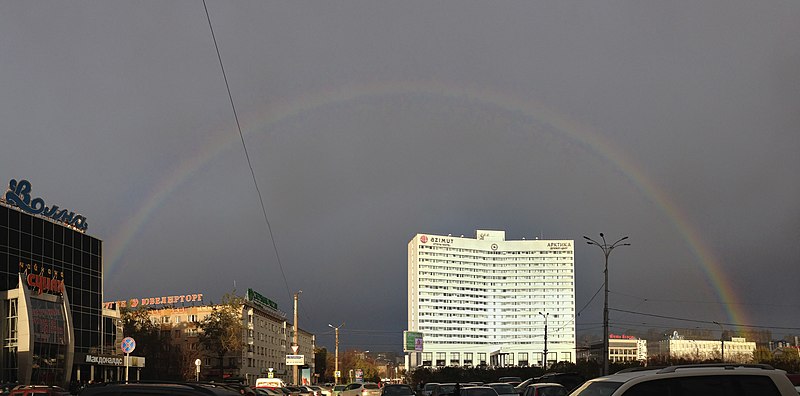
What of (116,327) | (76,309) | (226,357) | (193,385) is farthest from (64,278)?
(193,385)

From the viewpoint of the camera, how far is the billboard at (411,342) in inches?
7653

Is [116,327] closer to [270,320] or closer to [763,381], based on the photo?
[270,320]

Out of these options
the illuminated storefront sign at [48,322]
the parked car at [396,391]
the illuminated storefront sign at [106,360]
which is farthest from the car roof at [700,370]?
the illuminated storefront sign at [106,360]

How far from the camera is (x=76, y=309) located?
237ft

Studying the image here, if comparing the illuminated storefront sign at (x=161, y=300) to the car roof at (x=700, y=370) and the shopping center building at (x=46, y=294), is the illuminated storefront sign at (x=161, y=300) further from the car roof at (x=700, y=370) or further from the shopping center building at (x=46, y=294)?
the car roof at (x=700, y=370)

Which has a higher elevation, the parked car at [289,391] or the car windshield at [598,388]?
the car windshield at [598,388]

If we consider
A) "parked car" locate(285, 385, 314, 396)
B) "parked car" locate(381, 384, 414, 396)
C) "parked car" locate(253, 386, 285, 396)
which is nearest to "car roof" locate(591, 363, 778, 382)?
"parked car" locate(381, 384, 414, 396)

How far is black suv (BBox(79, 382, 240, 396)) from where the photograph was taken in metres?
8.16

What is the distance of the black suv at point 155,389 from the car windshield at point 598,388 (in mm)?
3955

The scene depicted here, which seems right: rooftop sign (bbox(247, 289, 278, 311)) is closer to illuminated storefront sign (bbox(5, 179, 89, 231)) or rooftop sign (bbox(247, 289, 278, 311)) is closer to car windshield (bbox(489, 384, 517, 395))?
illuminated storefront sign (bbox(5, 179, 89, 231))

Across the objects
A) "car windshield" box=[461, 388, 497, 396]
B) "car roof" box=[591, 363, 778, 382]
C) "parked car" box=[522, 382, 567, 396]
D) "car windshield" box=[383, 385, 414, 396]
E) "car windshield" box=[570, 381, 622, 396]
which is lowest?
"car windshield" box=[383, 385, 414, 396]

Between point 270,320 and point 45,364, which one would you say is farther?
point 270,320

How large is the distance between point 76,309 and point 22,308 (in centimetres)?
1111

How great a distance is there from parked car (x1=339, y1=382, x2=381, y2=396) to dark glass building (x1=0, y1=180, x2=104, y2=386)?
23320mm
